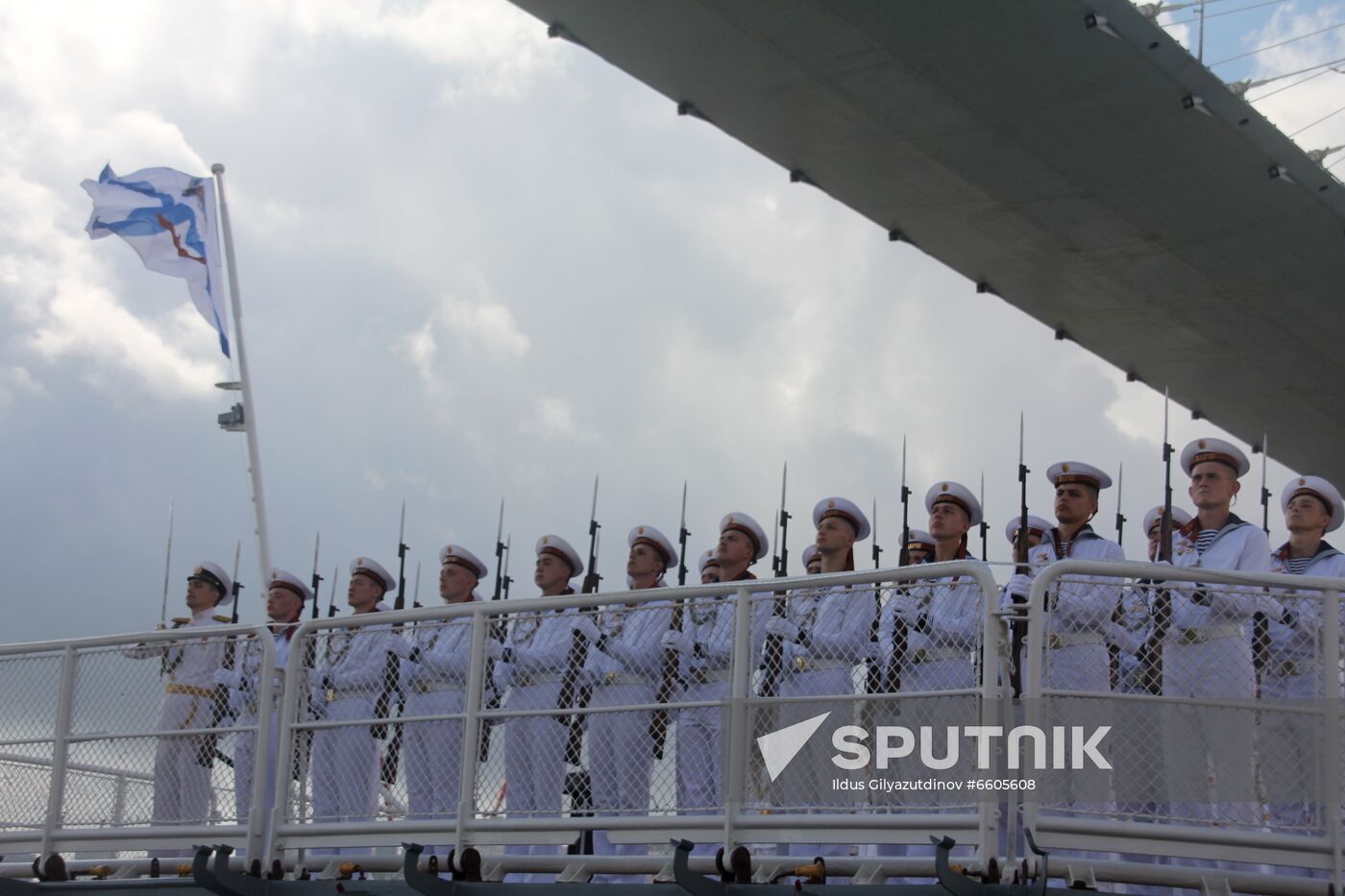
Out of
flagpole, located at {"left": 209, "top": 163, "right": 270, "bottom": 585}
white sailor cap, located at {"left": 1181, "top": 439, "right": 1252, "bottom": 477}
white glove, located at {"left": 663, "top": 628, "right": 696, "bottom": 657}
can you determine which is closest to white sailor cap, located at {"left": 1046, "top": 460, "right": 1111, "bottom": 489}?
white sailor cap, located at {"left": 1181, "top": 439, "right": 1252, "bottom": 477}

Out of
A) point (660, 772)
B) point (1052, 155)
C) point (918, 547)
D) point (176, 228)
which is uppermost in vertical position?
point (1052, 155)

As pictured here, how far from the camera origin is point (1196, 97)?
15.5m

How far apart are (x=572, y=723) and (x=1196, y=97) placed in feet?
34.0

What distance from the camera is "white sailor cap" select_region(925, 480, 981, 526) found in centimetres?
809

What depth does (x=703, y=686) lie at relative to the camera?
735 centimetres

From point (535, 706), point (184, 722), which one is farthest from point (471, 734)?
point (184, 722)

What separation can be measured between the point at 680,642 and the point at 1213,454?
2417 millimetres

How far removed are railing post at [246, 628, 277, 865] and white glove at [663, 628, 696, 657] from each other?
186 cm

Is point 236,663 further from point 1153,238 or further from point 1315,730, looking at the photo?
point 1153,238

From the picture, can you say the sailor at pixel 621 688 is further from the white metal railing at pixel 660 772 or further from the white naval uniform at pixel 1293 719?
the white naval uniform at pixel 1293 719

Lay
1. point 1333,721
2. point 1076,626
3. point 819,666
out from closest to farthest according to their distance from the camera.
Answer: point 1333,721, point 1076,626, point 819,666

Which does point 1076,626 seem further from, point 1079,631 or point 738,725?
point 738,725

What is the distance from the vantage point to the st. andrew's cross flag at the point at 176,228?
13820 millimetres

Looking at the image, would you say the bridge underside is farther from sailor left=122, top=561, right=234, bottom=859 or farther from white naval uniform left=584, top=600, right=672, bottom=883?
white naval uniform left=584, top=600, right=672, bottom=883
